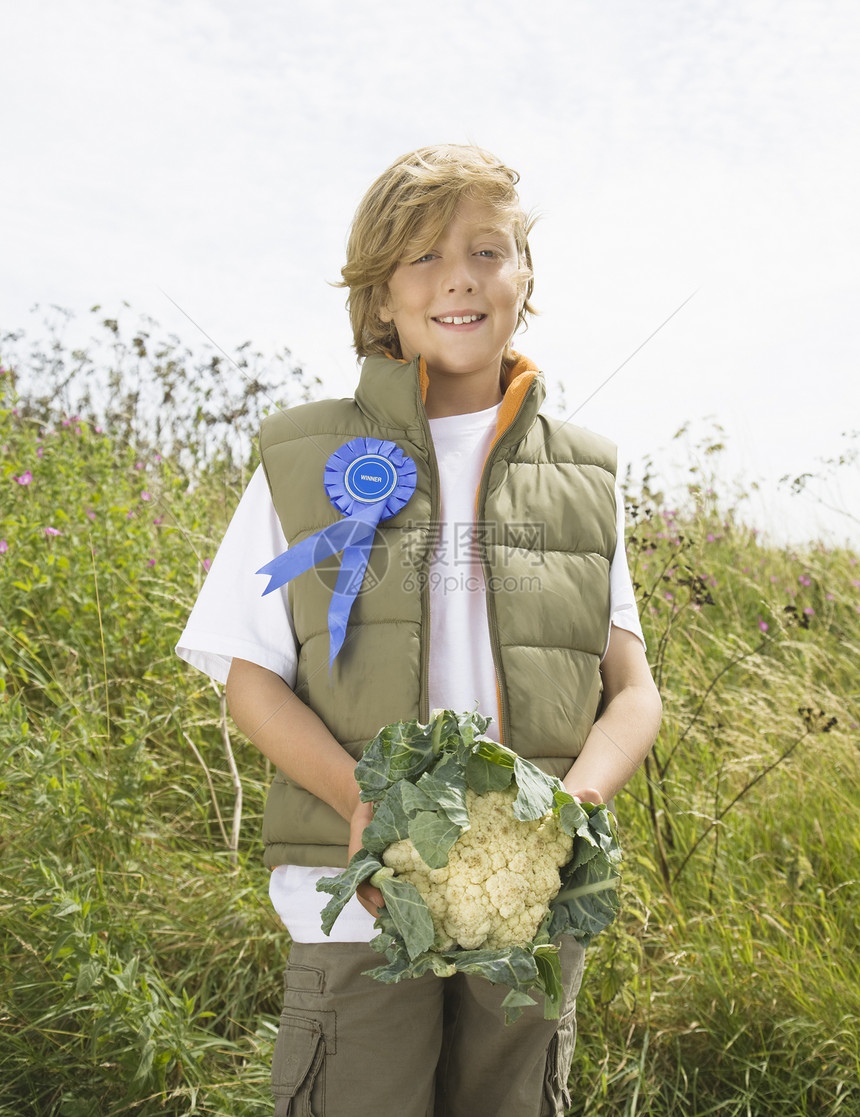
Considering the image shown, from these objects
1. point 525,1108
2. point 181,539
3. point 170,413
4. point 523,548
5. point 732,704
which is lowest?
point 525,1108

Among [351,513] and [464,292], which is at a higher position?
[464,292]

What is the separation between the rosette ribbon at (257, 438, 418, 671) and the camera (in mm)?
1657

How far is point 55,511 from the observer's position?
3.72 meters

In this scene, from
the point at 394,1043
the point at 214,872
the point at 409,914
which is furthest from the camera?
the point at 214,872

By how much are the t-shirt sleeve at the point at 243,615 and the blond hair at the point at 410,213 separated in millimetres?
608

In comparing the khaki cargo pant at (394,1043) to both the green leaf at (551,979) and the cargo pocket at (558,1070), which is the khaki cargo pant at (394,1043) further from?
the green leaf at (551,979)

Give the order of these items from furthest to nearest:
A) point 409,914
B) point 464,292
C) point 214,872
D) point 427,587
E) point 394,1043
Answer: point 214,872 → point 464,292 → point 427,587 → point 394,1043 → point 409,914

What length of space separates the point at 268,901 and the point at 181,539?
1701 mm

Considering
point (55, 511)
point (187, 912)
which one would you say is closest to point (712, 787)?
point (187, 912)

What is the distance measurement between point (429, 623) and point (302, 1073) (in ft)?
2.93

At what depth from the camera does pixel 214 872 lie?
9.18 feet

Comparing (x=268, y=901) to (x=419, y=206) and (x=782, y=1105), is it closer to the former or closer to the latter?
(x=782, y=1105)

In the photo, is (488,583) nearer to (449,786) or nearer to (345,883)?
(449,786)

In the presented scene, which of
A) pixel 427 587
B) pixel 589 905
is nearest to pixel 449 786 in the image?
pixel 589 905
